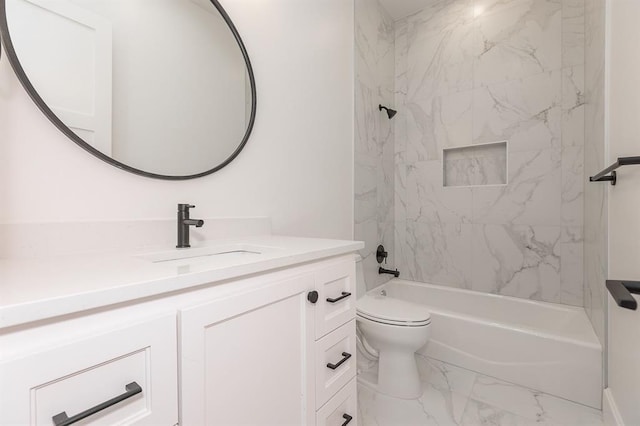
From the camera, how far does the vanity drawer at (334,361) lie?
0.86 meters

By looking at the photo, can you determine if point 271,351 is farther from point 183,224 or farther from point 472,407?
point 472,407

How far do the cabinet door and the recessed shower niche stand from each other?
208 cm

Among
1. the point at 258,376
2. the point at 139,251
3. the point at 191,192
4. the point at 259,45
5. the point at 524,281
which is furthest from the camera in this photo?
the point at 524,281

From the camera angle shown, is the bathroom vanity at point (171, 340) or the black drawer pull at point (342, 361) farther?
the black drawer pull at point (342, 361)

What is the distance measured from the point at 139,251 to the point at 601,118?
2.13 meters

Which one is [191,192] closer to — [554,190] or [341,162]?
[341,162]

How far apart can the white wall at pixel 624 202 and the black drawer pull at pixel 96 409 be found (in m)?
1.39

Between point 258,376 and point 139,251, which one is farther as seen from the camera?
point 139,251

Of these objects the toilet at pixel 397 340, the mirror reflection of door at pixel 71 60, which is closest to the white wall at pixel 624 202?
the toilet at pixel 397 340

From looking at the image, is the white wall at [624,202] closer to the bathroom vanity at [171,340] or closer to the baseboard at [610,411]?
the baseboard at [610,411]

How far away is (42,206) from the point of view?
2.52 feet

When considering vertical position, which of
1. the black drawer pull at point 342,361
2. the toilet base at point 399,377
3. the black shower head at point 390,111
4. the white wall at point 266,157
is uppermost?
the black shower head at point 390,111

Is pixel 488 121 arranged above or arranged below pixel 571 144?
above

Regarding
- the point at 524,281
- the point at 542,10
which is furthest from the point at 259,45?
the point at 524,281
